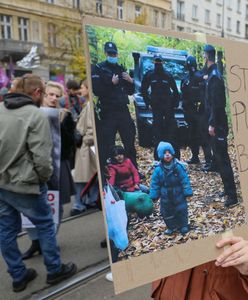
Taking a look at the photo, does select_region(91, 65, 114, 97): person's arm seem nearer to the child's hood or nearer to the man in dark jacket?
the child's hood

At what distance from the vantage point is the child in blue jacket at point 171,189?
3.25ft

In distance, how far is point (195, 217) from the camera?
1059 mm

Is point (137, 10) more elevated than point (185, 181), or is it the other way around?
point (137, 10)

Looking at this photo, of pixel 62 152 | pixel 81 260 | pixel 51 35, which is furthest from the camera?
pixel 51 35

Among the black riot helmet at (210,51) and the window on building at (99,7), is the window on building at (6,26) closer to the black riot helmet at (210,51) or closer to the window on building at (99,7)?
the window on building at (99,7)

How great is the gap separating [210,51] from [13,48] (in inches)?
1098

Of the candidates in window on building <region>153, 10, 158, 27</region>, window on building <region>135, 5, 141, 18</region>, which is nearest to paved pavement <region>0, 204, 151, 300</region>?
window on building <region>135, 5, 141, 18</region>

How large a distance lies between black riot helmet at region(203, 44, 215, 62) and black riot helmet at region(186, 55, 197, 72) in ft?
0.22

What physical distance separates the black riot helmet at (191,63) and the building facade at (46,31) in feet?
87.4

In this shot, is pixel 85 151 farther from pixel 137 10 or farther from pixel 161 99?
pixel 137 10

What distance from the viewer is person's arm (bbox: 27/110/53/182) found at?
9.42 feet

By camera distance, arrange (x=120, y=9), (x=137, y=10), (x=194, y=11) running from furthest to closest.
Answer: (x=194, y=11)
(x=137, y=10)
(x=120, y=9)

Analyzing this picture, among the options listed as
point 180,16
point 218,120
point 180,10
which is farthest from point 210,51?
point 180,10

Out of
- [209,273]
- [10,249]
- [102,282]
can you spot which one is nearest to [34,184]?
[10,249]
